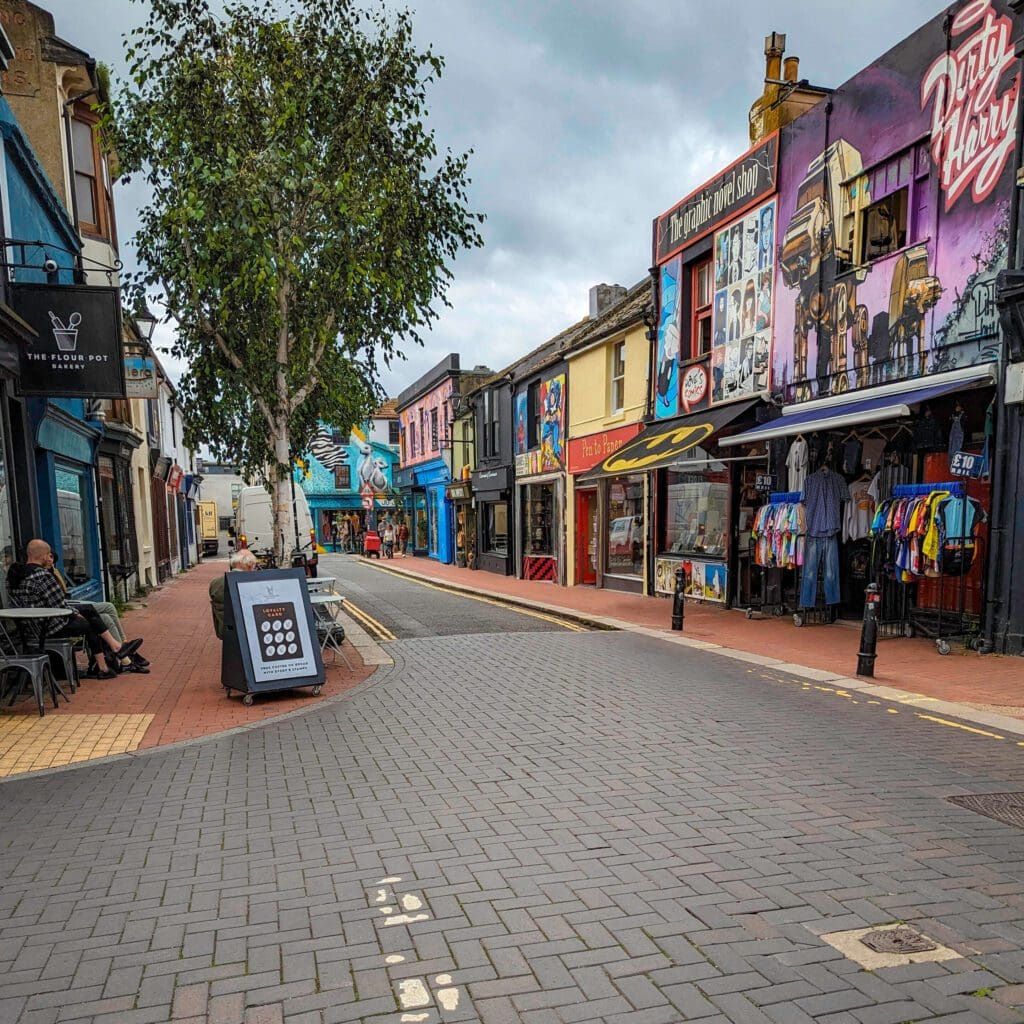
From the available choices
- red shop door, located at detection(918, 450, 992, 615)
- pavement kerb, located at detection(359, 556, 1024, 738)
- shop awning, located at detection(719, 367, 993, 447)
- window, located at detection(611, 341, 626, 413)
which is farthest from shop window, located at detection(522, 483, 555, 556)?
red shop door, located at detection(918, 450, 992, 615)

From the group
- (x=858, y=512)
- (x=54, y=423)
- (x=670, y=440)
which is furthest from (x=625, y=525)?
(x=54, y=423)

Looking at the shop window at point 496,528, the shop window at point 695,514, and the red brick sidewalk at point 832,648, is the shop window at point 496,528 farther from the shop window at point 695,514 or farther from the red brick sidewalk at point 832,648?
the shop window at point 695,514

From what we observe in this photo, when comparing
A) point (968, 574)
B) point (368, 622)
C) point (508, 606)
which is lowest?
point (508, 606)

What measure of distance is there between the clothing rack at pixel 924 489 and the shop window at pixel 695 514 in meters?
4.29

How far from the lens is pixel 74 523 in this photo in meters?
11.8

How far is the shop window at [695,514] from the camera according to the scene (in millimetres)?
13602

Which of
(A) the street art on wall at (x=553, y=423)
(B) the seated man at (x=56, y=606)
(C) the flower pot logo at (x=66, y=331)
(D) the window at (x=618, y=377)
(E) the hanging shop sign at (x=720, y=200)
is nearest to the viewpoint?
(B) the seated man at (x=56, y=606)

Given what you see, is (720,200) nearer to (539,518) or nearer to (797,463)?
(797,463)

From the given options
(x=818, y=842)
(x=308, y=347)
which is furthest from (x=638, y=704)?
(x=308, y=347)

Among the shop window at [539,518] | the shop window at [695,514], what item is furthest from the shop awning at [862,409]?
the shop window at [539,518]

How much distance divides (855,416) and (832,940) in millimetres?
7245

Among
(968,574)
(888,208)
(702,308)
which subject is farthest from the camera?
(702,308)

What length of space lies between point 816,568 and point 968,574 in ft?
6.86

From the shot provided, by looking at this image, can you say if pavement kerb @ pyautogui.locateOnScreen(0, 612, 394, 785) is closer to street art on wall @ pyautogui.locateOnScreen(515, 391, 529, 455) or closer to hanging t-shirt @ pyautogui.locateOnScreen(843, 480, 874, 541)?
hanging t-shirt @ pyautogui.locateOnScreen(843, 480, 874, 541)
